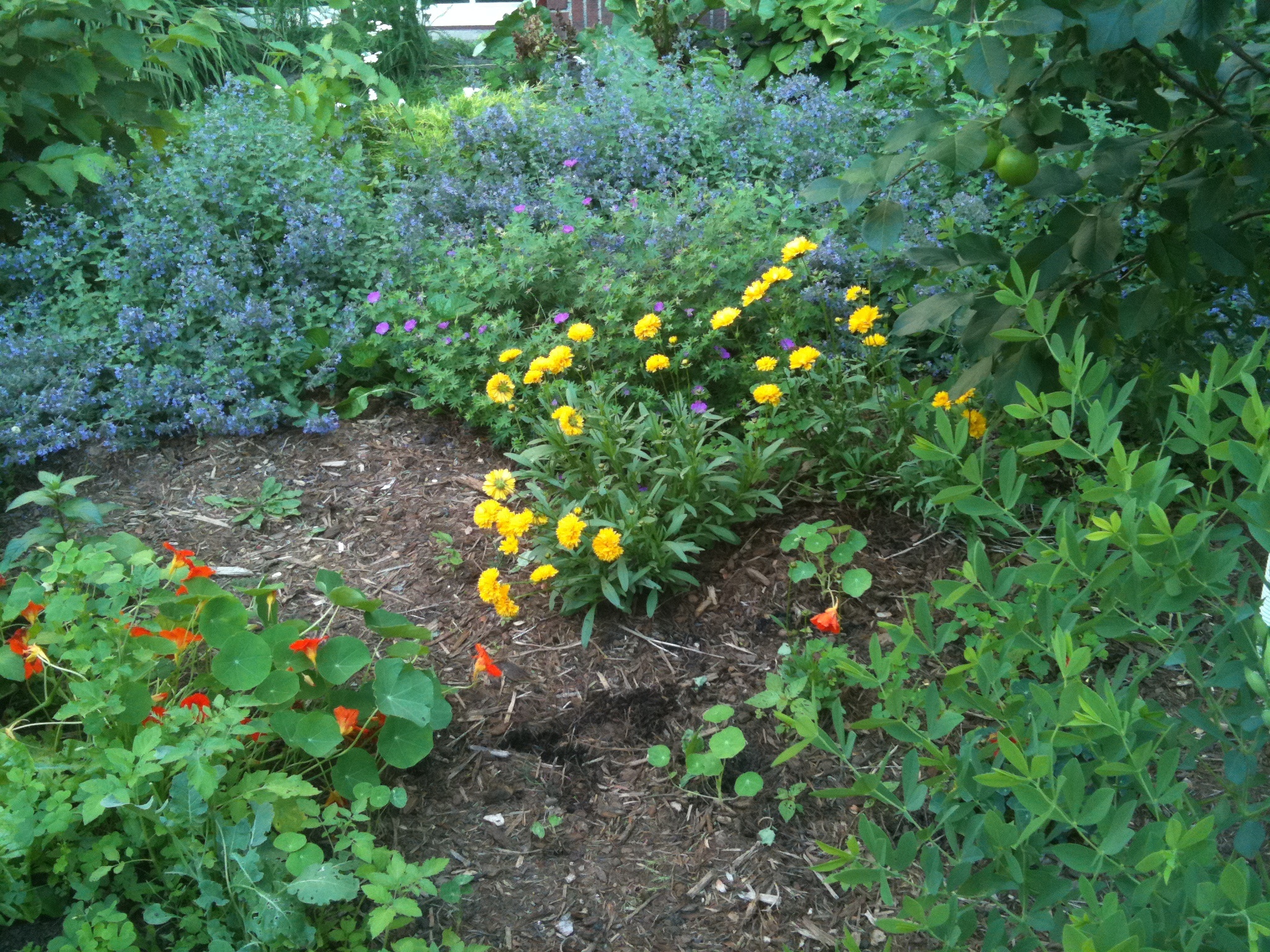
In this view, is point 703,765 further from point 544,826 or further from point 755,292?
point 755,292

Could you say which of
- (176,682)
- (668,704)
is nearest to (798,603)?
(668,704)

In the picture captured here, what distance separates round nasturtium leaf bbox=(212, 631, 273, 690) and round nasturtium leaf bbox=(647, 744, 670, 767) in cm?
80

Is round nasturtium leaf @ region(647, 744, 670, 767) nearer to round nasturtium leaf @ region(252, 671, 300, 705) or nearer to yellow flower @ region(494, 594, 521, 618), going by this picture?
yellow flower @ region(494, 594, 521, 618)

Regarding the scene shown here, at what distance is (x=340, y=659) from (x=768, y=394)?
4.19 feet

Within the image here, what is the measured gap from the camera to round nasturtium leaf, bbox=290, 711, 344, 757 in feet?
6.19

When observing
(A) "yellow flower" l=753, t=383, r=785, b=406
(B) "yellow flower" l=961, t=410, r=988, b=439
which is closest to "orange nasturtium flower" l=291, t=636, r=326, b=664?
(A) "yellow flower" l=753, t=383, r=785, b=406

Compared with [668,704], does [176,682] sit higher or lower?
higher

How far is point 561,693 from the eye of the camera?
239cm

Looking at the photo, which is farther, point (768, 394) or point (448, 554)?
point (448, 554)

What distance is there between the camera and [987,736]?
212cm

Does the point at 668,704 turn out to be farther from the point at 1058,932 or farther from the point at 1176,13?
the point at 1176,13

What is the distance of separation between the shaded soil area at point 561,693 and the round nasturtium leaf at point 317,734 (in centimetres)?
27

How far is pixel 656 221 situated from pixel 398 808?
2.29 meters

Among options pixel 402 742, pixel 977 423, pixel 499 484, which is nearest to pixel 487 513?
pixel 499 484
